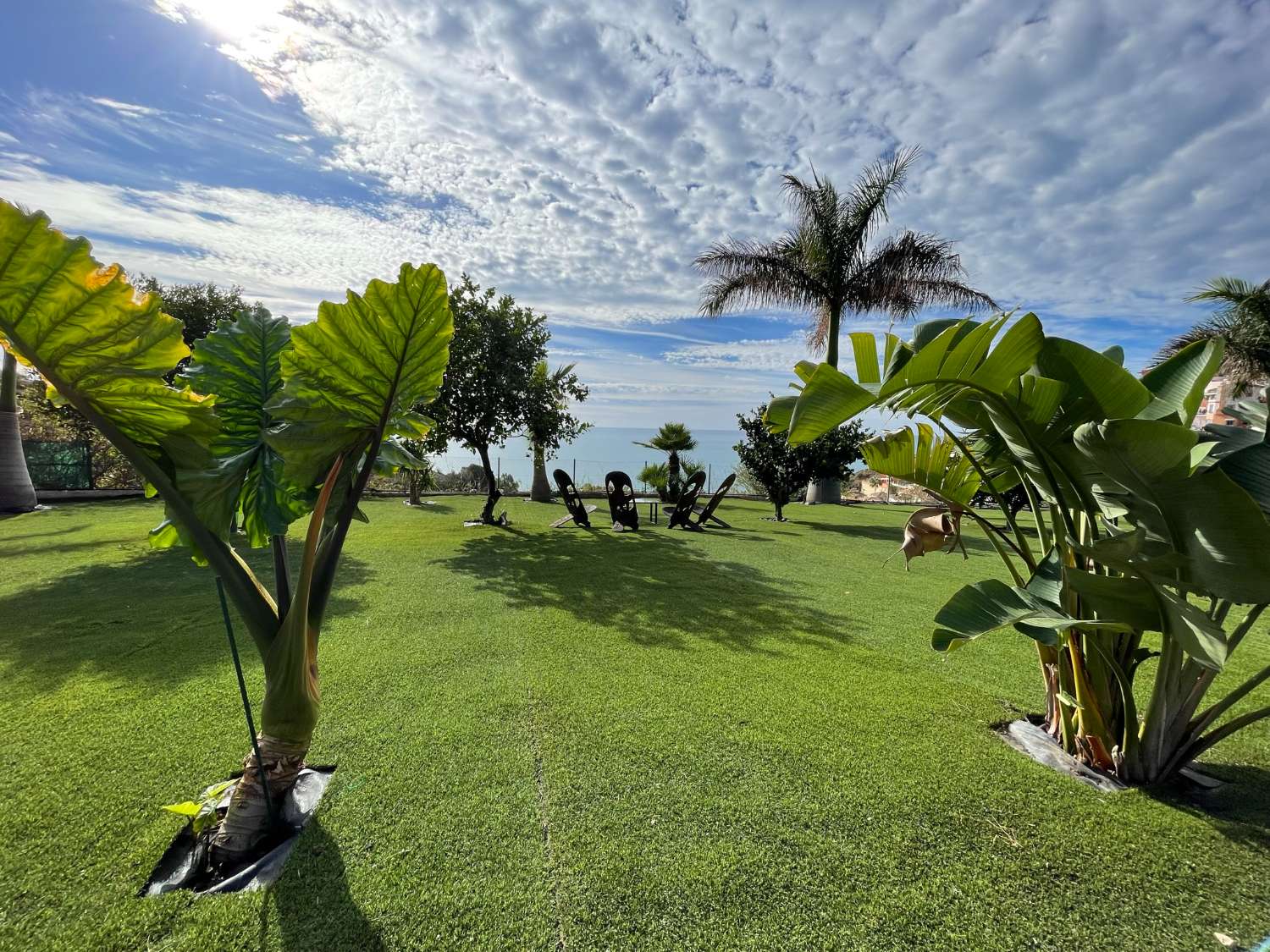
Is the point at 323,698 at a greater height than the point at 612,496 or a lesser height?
lesser

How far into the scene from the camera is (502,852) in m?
1.88

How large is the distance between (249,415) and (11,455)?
38.9 ft

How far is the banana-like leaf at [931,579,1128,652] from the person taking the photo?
1.74m

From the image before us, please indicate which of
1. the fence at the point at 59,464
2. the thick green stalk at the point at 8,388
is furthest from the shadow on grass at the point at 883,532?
the fence at the point at 59,464

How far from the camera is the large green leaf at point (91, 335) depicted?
51.5 inches

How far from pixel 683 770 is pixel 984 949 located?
121 centimetres

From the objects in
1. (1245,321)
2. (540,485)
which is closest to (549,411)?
(540,485)

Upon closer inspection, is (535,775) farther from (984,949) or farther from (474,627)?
(474,627)

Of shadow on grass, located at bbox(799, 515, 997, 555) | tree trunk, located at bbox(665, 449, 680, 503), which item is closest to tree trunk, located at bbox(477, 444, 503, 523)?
tree trunk, located at bbox(665, 449, 680, 503)

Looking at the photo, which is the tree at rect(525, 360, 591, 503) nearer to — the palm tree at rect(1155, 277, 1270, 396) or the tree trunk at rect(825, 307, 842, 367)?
the tree trunk at rect(825, 307, 842, 367)

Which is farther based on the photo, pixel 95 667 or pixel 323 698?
pixel 95 667

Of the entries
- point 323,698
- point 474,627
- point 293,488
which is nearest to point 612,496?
point 474,627

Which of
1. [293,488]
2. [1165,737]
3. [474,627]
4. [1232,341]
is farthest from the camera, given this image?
[1232,341]

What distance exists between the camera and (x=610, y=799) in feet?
7.16
